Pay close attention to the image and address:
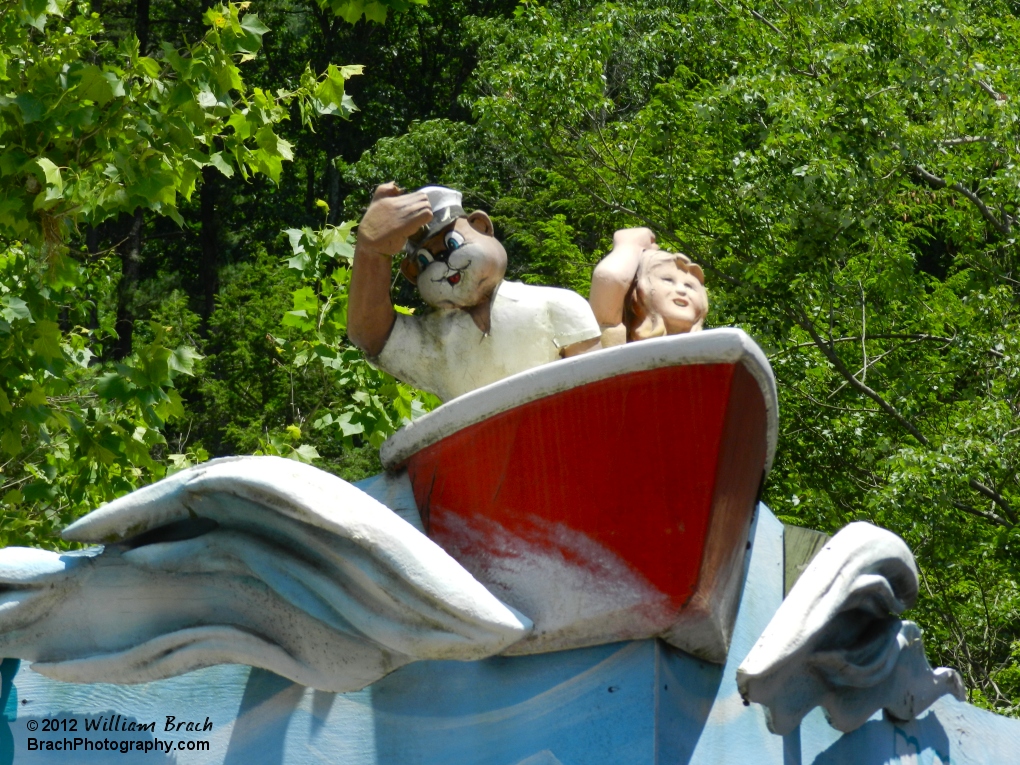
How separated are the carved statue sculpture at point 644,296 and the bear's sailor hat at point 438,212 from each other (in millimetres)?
461

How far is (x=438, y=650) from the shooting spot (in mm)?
3398

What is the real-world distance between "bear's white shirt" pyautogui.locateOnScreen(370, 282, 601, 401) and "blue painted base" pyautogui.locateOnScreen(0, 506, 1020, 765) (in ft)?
2.47

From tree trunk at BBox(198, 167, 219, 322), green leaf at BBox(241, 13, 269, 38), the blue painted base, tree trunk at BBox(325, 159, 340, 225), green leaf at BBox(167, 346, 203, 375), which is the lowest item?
tree trunk at BBox(198, 167, 219, 322)

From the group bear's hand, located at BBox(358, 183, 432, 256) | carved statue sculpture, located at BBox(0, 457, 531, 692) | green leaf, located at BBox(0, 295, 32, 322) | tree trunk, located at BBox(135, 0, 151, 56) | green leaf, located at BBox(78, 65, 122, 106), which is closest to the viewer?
carved statue sculpture, located at BBox(0, 457, 531, 692)

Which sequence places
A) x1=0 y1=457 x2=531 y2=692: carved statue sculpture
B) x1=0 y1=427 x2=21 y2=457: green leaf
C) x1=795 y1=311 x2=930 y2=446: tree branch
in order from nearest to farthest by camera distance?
x1=0 y1=457 x2=531 y2=692: carved statue sculpture → x1=0 y1=427 x2=21 y2=457: green leaf → x1=795 y1=311 x2=930 y2=446: tree branch

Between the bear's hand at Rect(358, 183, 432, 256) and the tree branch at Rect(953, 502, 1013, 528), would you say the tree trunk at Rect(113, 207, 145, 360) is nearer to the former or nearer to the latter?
the tree branch at Rect(953, 502, 1013, 528)

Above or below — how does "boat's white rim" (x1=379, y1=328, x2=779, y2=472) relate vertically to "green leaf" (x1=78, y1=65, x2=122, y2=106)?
above

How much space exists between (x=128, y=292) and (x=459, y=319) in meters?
12.3

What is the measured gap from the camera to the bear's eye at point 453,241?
3.99 meters

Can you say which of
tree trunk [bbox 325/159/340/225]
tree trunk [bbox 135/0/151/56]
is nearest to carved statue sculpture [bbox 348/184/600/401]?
tree trunk [bbox 135/0/151/56]

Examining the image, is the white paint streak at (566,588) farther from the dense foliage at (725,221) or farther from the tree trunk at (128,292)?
the tree trunk at (128,292)

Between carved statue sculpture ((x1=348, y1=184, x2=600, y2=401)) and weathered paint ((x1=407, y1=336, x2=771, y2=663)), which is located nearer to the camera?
weathered paint ((x1=407, y1=336, x2=771, y2=663))

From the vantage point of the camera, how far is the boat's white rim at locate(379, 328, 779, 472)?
Answer: 3443mm

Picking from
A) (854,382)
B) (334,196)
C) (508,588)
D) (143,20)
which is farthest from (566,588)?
(334,196)
